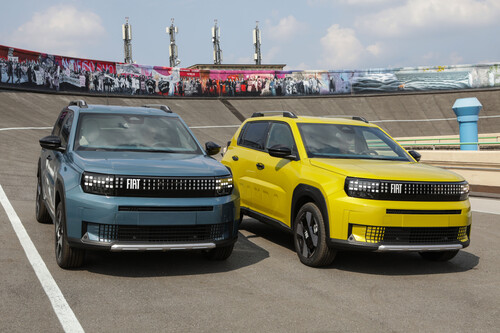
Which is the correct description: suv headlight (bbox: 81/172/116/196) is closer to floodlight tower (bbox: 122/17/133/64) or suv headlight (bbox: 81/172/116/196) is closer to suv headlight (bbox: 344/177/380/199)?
suv headlight (bbox: 344/177/380/199)

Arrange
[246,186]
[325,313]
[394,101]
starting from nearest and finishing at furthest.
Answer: [325,313] < [246,186] < [394,101]

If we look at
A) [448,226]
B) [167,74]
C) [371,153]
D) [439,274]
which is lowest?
[439,274]

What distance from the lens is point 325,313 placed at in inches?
185

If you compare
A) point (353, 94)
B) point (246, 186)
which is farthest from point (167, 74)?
point (246, 186)

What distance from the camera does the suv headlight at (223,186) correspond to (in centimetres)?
600

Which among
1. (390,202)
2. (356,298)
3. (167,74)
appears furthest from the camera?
(167,74)

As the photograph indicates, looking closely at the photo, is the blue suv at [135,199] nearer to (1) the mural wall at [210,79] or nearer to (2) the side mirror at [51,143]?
(2) the side mirror at [51,143]

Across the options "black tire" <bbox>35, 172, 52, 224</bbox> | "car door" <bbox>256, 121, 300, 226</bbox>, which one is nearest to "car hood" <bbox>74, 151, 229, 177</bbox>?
"car door" <bbox>256, 121, 300, 226</bbox>

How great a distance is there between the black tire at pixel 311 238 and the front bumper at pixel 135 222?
1.27m

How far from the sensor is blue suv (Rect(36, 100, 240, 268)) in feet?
18.1

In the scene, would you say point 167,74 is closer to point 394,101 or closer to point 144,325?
point 394,101

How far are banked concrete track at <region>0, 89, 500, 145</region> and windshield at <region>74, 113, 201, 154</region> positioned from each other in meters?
32.3

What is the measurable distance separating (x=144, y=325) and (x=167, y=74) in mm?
57270

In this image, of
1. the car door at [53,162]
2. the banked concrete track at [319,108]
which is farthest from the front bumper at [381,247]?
the banked concrete track at [319,108]
